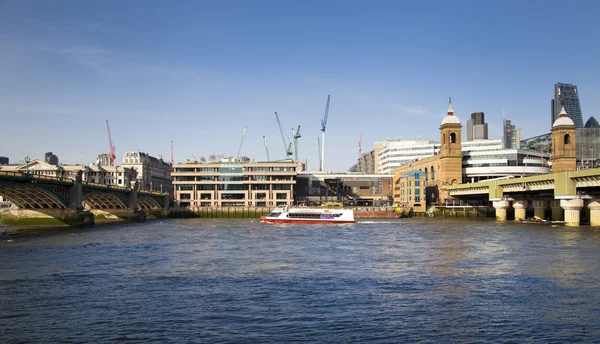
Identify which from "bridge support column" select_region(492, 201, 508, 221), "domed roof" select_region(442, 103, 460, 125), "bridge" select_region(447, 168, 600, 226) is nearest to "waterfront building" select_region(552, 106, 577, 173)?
"bridge" select_region(447, 168, 600, 226)

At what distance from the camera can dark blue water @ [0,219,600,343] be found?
26641mm

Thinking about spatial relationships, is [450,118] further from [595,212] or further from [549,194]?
[595,212]

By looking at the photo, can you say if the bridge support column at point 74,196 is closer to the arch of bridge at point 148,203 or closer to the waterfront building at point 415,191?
the arch of bridge at point 148,203

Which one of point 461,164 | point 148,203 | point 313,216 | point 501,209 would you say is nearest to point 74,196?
point 313,216

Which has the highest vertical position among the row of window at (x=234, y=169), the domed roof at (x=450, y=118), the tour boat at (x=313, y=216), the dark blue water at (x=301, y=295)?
the domed roof at (x=450, y=118)

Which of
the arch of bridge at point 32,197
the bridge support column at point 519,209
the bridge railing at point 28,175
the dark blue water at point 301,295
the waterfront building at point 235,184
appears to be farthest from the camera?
the waterfront building at point 235,184

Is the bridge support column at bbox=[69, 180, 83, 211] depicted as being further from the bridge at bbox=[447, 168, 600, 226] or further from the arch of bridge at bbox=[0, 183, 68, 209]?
the bridge at bbox=[447, 168, 600, 226]

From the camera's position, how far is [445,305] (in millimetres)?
32281

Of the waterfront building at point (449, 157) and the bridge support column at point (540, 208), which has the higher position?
the waterfront building at point (449, 157)

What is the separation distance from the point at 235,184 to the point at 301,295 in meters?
160

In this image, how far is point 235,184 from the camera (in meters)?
194

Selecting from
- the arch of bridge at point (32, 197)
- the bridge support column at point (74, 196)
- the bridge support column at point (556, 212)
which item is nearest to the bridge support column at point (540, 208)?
the bridge support column at point (556, 212)

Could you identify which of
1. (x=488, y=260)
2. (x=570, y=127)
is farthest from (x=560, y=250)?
(x=570, y=127)

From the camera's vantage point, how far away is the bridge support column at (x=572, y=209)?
99.8 m
